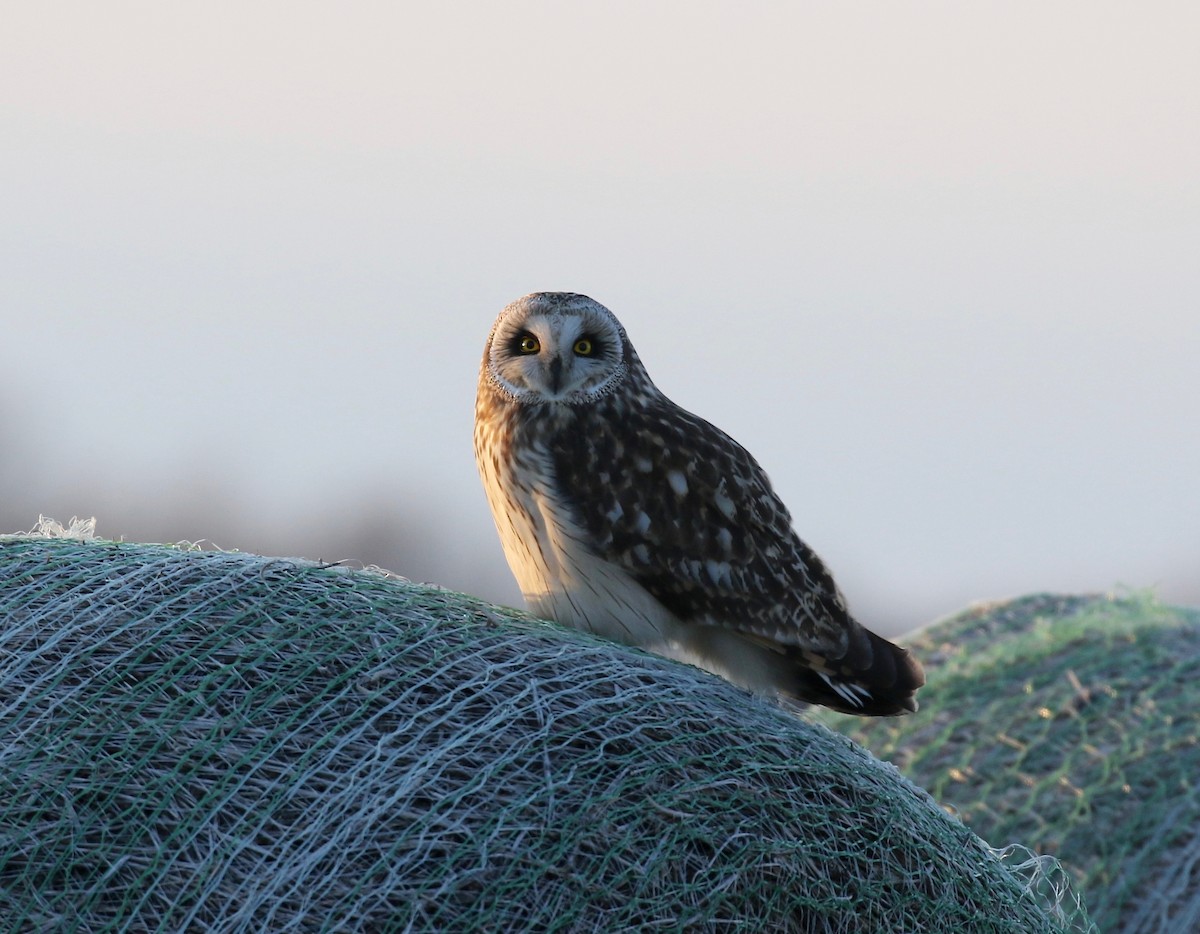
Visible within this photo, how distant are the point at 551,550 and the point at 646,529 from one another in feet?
0.77

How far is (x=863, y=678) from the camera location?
3.49 m

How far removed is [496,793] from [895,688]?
135 centimetres

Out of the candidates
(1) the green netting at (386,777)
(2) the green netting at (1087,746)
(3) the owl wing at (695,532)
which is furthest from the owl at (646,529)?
(2) the green netting at (1087,746)

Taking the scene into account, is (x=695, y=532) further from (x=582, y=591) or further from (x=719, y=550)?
(x=582, y=591)

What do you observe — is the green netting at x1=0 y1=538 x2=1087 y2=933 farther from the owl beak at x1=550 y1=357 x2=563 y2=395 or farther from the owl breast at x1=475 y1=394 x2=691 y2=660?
the owl beak at x1=550 y1=357 x2=563 y2=395

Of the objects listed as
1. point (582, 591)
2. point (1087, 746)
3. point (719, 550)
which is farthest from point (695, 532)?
point (1087, 746)

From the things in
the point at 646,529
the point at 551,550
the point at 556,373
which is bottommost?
the point at 551,550

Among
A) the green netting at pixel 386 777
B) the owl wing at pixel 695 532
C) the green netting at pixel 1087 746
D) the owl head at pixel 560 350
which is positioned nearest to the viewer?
the green netting at pixel 386 777

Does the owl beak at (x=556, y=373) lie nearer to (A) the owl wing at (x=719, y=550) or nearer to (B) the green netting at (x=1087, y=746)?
(A) the owl wing at (x=719, y=550)

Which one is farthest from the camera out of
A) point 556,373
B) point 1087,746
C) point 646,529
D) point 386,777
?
point 1087,746

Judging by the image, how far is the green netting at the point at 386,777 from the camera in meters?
2.36

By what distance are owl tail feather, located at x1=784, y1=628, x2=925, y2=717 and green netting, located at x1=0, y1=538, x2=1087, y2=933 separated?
19.2 inches

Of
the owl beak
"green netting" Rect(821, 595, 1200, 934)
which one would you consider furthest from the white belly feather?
"green netting" Rect(821, 595, 1200, 934)

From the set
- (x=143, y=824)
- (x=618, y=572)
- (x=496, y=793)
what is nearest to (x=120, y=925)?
(x=143, y=824)
